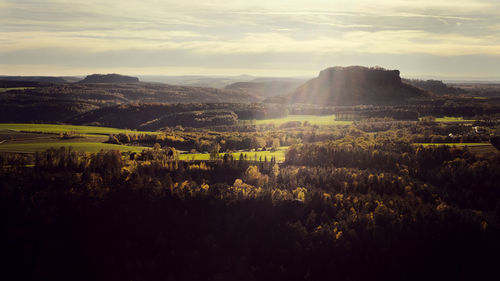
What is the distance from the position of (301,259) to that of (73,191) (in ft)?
168

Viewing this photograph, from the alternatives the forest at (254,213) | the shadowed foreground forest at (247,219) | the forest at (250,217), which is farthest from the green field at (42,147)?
the shadowed foreground forest at (247,219)

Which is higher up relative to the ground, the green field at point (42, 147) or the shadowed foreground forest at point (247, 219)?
the green field at point (42, 147)

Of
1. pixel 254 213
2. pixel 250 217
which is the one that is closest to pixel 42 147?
pixel 250 217

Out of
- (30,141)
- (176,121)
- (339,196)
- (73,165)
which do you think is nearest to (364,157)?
(339,196)

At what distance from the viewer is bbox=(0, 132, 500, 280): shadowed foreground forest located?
6950cm

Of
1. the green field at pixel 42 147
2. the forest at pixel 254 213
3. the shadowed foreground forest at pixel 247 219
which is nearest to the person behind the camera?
the shadowed foreground forest at pixel 247 219

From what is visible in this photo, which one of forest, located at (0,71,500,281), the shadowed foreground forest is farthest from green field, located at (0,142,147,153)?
the shadowed foreground forest

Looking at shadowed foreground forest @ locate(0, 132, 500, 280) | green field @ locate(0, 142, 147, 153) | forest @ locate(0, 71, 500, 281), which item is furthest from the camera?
green field @ locate(0, 142, 147, 153)

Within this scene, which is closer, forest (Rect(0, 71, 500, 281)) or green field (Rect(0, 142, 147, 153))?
forest (Rect(0, 71, 500, 281))

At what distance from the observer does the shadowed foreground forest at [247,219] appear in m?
69.5

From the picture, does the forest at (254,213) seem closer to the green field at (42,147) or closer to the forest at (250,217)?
the forest at (250,217)

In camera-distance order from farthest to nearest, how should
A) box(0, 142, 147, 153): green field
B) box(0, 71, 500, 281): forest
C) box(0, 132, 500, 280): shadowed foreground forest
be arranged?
1. box(0, 142, 147, 153): green field
2. box(0, 71, 500, 281): forest
3. box(0, 132, 500, 280): shadowed foreground forest

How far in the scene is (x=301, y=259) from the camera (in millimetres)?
69812

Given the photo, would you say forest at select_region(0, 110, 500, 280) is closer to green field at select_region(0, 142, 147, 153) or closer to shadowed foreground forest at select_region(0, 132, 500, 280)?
shadowed foreground forest at select_region(0, 132, 500, 280)
